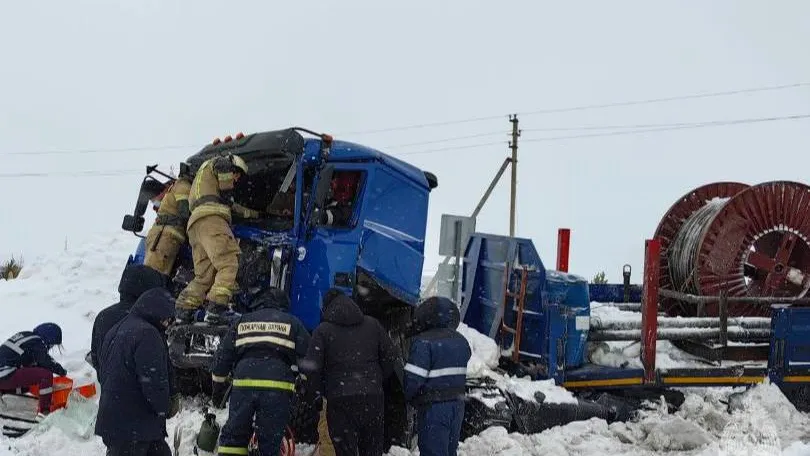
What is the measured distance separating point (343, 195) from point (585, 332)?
9.63 feet

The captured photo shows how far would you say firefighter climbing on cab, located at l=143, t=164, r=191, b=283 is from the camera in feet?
23.4

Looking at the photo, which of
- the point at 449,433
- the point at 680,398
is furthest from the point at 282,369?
the point at 680,398

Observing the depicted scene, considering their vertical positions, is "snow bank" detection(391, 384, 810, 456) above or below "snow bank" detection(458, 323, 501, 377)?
below

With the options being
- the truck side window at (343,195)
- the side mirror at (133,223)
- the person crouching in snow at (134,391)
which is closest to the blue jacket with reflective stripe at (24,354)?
the side mirror at (133,223)

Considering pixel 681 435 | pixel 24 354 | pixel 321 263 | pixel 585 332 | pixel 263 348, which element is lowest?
pixel 681 435

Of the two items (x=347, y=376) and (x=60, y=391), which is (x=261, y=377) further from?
(x=60, y=391)

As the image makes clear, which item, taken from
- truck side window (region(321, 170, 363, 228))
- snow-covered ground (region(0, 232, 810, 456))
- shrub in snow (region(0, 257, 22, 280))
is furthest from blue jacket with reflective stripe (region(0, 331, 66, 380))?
shrub in snow (region(0, 257, 22, 280))

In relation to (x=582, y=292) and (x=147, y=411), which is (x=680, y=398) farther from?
A: (x=147, y=411)

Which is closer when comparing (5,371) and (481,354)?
(5,371)

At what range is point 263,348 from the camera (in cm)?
502

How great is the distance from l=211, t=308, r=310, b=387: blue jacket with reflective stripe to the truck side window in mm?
1805

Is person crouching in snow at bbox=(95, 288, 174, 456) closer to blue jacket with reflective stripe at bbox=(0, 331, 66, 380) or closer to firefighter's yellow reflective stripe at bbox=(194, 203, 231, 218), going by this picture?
firefighter's yellow reflective stripe at bbox=(194, 203, 231, 218)

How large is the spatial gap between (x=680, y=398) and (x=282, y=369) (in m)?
4.92

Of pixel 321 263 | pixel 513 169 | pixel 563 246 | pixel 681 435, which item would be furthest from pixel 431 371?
pixel 513 169
